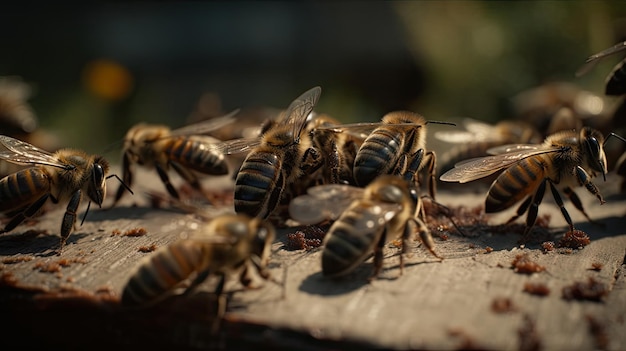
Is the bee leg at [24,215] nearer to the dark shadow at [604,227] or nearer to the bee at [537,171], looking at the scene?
the bee at [537,171]

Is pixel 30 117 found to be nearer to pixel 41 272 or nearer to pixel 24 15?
pixel 41 272

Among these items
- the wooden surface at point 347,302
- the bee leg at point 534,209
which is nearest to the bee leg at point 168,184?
the wooden surface at point 347,302

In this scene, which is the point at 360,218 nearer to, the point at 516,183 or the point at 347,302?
the point at 347,302

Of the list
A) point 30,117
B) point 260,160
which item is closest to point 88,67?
point 30,117

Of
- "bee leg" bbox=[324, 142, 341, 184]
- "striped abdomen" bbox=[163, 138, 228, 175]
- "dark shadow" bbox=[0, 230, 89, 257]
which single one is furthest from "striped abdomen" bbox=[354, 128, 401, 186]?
"dark shadow" bbox=[0, 230, 89, 257]

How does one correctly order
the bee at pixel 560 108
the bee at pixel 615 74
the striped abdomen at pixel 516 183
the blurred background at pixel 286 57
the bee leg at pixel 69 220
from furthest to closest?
the blurred background at pixel 286 57 → the bee at pixel 560 108 → the bee at pixel 615 74 → the striped abdomen at pixel 516 183 → the bee leg at pixel 69 220

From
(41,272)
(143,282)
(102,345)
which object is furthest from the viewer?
(41,272)
